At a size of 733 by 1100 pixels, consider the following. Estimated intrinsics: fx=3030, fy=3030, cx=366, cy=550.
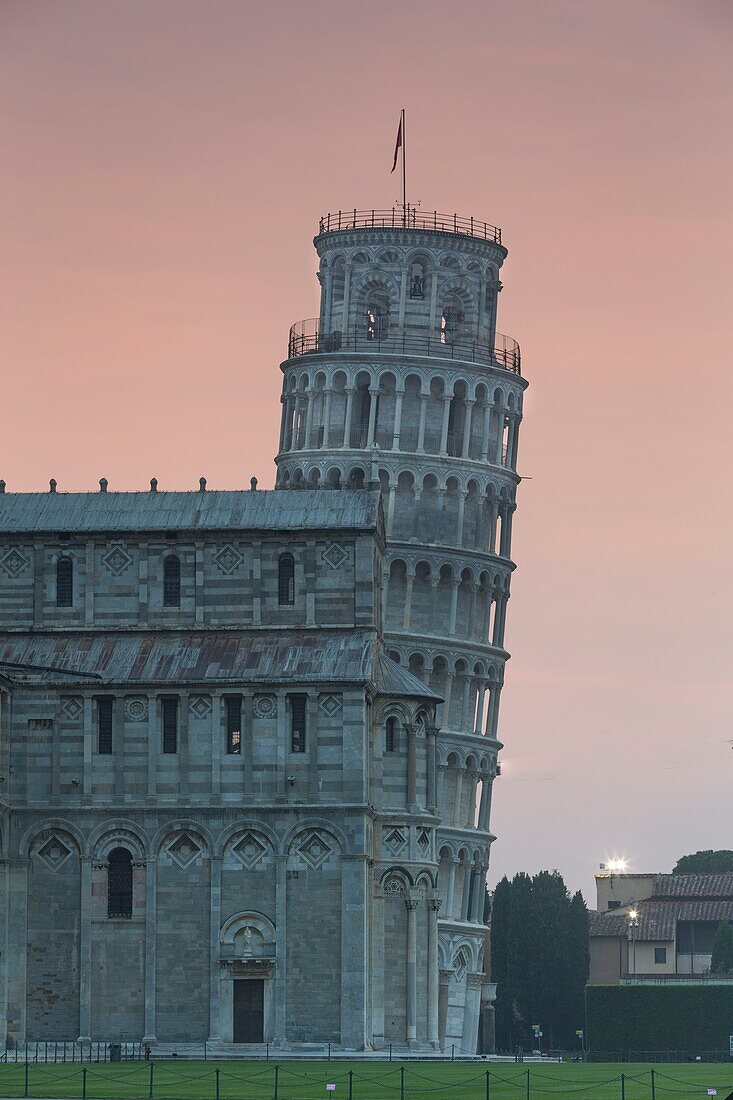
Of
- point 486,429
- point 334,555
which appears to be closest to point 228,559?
point 334,555

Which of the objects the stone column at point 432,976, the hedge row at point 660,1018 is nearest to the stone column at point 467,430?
the hedge row at point 660,1018

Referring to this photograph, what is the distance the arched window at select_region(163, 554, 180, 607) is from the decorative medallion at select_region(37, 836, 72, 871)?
1027cm

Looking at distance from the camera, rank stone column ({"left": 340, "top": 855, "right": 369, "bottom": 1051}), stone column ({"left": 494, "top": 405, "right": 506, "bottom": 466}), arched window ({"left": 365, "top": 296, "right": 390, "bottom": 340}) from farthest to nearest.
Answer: arched window ({"left": 365, "top": 296, "right": 390, "bottom": 340}) < stone column ({"left": 494, "top": 405, "right": 506, "bottom": 466}) < stone column ({"left": 340, "top": 855, "right": 369, "bottom": 1051})

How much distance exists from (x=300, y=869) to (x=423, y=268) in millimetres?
51414

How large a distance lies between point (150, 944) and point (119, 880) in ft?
9.10

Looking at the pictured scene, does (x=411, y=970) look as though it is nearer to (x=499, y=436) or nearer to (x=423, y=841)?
(x=423, y=841)

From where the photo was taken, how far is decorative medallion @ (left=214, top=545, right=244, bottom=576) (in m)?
118

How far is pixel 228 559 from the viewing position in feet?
388

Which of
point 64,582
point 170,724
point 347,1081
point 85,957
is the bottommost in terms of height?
point 347,1081

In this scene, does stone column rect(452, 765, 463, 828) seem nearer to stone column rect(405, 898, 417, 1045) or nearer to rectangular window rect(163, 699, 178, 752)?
stone column rect(405, 898, 417, 1045)

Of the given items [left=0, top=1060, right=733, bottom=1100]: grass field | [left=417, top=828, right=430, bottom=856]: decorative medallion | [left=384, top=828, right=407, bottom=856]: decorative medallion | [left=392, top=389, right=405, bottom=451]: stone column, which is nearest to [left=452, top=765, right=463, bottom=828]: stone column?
[left=392, top=389, right=405, bottom=451]: stone column

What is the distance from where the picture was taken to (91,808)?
11431 centimetres

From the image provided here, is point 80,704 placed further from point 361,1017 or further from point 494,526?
point 494,526

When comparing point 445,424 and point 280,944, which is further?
point 445,424
